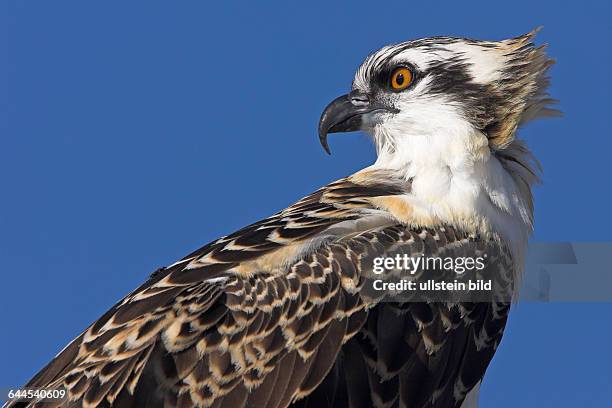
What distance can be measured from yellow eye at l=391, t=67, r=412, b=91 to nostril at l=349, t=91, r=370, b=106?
0.75ft

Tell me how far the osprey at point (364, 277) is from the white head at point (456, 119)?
0.01 m

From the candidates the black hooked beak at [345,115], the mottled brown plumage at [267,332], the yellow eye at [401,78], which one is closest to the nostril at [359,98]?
the black hooked beak at [345,115]

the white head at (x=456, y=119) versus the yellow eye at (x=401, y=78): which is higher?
the yellow eye at (x=401, y=78)

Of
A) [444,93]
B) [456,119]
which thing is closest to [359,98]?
[444,93]

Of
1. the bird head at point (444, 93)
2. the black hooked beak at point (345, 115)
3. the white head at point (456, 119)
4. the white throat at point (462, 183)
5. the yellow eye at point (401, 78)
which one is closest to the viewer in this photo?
Answer: the white throat at point (462, 183)

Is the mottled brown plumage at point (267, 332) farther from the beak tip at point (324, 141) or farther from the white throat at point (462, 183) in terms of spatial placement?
the beak tip at point (324, 141)

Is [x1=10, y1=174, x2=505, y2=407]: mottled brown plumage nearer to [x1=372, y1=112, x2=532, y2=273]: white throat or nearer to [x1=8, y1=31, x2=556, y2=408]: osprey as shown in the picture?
[x1=8, y1=31, x2=556, y2=408]: osprey

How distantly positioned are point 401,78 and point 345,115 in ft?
1.59

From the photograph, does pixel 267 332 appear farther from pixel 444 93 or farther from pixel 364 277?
pixel 444 93

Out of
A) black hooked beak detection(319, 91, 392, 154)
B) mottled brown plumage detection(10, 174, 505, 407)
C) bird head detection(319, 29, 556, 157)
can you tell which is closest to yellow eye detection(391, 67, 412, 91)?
bird head detection(319, 29, 556, 157)

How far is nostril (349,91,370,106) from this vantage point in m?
10.9

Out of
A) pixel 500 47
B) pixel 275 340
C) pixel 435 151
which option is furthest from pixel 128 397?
pixel 500 47

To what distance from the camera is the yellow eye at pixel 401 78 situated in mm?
10664

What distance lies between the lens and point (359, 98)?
10.9 meters
